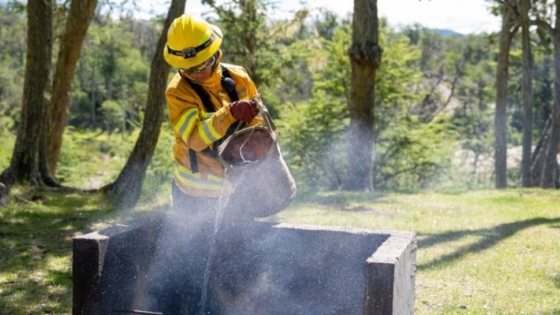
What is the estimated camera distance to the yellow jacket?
153 inches

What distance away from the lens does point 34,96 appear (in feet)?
33.6

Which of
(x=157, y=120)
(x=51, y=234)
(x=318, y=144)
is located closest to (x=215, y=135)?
(x=51, y=234)

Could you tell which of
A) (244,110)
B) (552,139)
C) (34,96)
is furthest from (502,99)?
(244,110)

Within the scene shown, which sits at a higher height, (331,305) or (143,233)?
(143,233)

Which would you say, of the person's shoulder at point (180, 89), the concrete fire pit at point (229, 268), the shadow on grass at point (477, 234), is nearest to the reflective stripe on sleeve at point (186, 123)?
the person's shoulder at point (180, 89)

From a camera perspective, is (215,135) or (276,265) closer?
(215,135)

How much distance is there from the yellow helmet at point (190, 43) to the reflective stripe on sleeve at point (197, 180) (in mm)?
670

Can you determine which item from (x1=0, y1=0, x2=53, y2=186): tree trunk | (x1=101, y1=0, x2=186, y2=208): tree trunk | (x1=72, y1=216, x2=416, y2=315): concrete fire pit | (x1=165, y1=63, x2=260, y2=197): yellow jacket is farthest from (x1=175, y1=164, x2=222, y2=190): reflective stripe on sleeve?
(x1=0, y1=0, x2=53, y2=186): tree trunk

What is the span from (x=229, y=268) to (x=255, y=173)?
1.94ft

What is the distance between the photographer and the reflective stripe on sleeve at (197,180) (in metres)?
4.25

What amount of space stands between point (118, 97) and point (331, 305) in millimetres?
63939

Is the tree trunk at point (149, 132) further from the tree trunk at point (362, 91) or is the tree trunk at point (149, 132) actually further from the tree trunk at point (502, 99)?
the tree trunk at point (502, 99)

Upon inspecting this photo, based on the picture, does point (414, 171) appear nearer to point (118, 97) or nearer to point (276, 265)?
point (276, 265)

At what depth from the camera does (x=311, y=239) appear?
13.1ft
